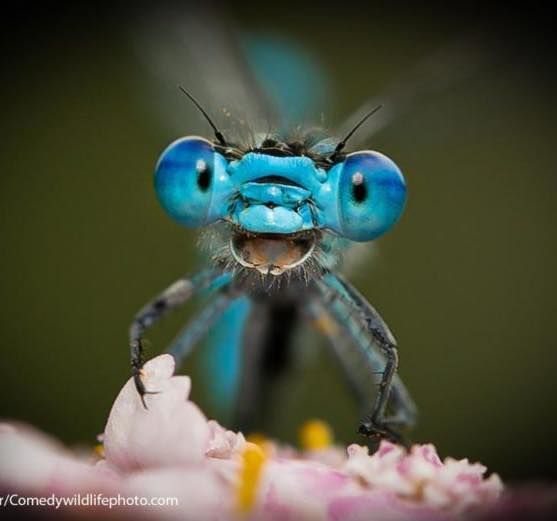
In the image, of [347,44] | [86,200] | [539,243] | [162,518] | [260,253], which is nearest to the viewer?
[162,518]

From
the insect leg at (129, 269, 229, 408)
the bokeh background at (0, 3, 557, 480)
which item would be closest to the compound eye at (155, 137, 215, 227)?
the insect leg at (129, 269, 229, 408)

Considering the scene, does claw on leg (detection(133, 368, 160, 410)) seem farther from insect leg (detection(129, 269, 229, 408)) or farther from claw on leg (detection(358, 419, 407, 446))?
claw on leg (detection(358, 419, 407, 446))

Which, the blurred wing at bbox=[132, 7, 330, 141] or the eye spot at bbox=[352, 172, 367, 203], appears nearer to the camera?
the eye spot at bbox=[352, 172, 367, 203]

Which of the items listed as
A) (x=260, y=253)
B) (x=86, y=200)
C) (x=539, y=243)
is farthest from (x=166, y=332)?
(x=260, y=253)

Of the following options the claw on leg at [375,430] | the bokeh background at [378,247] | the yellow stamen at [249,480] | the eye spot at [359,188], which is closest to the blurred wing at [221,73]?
the bokeh background at [378,247]

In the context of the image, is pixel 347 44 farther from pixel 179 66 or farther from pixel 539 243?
pixel 179 66

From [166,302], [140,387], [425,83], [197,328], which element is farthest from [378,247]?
[140,387]
